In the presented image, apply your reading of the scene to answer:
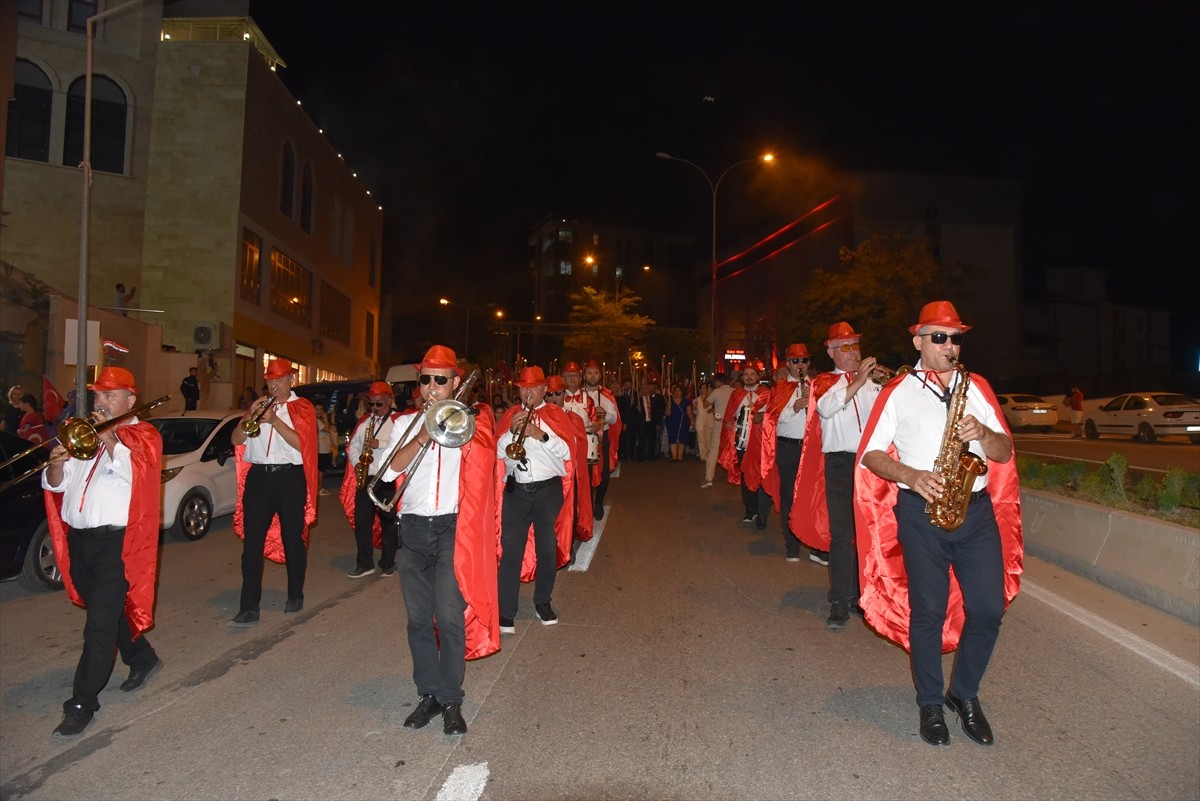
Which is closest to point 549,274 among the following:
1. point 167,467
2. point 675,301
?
Answer: point 675,301

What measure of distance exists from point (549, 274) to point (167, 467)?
278 feet

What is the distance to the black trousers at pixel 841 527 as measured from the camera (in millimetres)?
6484

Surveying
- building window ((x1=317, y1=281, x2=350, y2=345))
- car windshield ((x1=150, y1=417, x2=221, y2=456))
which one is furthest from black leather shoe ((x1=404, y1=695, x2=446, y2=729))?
building window ((x1=317, y1=281, x2=350, y2=345))

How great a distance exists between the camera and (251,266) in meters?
30.3

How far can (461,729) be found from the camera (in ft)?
14.5

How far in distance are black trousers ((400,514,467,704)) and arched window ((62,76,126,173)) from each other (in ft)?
96.9

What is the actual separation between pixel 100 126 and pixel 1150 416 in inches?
1345

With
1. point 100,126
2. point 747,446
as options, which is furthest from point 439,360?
point 100,126

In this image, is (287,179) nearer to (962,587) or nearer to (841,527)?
(841,527)

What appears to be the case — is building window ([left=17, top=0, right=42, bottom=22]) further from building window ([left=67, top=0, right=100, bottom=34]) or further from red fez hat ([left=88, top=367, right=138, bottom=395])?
red fez hat ([left=88, top=367, right=138, bottom=395])

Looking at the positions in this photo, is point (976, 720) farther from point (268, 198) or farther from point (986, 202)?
point (986, 202)

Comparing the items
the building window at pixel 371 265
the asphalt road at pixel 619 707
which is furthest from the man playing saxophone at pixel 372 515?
the building window at pixel 371 265

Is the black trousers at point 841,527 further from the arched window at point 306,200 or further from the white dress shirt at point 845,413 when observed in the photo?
the arched window at point 306,200

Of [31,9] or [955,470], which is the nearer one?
[955,470]
